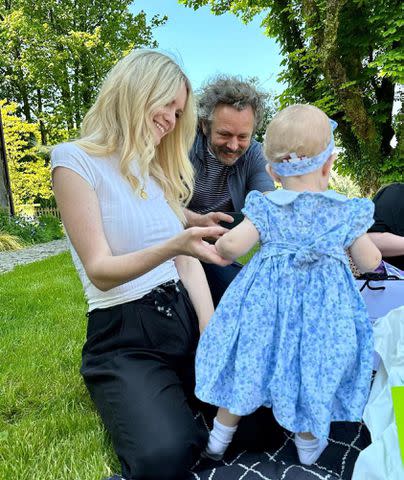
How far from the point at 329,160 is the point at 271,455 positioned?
3.59 feet

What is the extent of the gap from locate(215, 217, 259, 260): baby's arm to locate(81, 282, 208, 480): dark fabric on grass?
0.47m

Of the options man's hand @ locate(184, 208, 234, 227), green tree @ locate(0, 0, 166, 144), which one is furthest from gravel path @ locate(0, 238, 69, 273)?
green tree @ locate(0, 0, 166, 144)

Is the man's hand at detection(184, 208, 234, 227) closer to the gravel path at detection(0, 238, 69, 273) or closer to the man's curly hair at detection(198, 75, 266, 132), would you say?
the man's curly hair at detection(198, 75, 266, 132)

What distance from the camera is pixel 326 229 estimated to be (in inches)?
60.2

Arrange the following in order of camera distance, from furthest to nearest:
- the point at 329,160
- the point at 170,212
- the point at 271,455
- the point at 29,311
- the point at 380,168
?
the point at 380,168 < the point at 29,311 < the point at 170,212 < the point at 271,455 < the point at 329,160

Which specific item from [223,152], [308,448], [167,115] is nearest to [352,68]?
[223,152]

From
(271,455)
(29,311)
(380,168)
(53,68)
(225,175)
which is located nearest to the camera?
(271,455)

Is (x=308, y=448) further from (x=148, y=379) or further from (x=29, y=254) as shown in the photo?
(x=29, y=254)

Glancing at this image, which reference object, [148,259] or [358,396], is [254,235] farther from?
[358,396]

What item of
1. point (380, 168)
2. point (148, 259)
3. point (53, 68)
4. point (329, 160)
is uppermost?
point (53, 68)

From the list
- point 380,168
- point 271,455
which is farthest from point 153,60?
point 380,168

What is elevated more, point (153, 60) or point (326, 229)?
point (153, 60)

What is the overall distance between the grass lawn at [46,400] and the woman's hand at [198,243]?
0.82 meters

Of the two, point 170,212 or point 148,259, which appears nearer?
point 148,259
